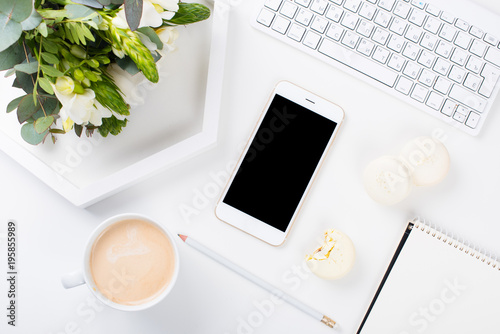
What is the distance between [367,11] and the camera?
612mm

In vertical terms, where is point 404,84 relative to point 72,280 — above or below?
above

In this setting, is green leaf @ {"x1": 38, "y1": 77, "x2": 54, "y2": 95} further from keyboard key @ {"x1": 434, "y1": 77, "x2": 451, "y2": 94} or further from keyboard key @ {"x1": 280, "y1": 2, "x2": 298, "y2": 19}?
keyboard key @ {"x1": 434, "y1": 77, "x2": 451, "y2": 94}

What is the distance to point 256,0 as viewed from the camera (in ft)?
2.04

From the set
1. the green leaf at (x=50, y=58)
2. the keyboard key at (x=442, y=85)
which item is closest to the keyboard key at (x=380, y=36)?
the keyboard key at (x=442, y=85)

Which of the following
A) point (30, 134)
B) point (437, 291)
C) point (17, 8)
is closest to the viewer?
point (17, 8)

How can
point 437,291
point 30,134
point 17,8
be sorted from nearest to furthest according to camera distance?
1. point 17,8
2. point 30,134
3. point 437,291

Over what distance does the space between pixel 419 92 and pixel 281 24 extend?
0.23 metres

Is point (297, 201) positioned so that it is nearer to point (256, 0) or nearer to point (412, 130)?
point (412, 130)

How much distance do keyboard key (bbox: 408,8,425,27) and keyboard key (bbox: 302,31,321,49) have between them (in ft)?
0.47

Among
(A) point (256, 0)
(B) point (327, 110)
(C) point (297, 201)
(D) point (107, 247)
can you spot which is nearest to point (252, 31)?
(A) point (256, 0)

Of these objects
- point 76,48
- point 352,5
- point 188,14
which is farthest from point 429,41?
point 76,48

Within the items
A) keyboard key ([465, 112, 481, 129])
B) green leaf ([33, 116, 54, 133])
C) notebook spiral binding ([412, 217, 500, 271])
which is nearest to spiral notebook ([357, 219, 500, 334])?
notebook spiral binding ([412, 217, 500, 271])

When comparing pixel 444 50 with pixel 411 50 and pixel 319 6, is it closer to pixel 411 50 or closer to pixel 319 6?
pixel 411 50

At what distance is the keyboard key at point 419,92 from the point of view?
619 mm
